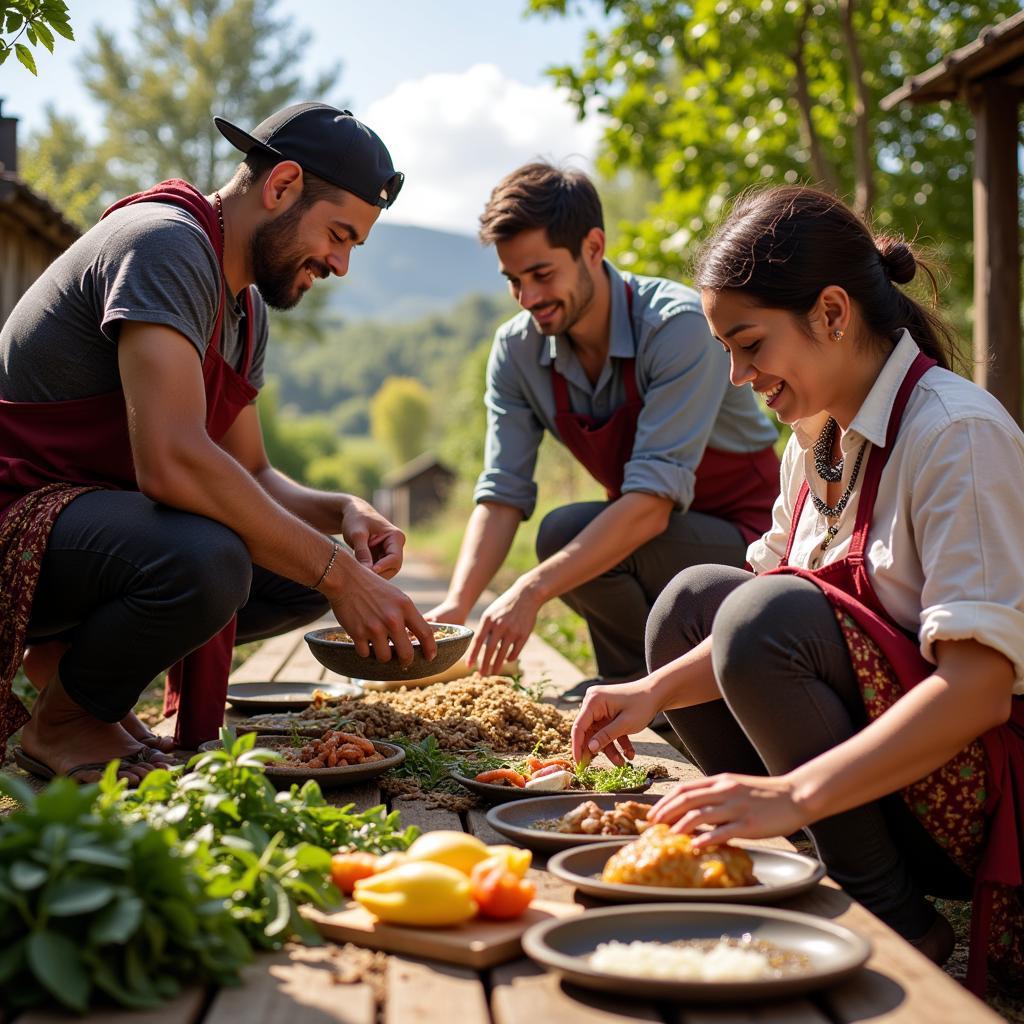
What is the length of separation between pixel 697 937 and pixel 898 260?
1.31 m

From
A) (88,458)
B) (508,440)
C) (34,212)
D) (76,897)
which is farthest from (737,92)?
(76,897)

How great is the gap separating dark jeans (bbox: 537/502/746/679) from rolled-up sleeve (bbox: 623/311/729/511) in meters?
0.18

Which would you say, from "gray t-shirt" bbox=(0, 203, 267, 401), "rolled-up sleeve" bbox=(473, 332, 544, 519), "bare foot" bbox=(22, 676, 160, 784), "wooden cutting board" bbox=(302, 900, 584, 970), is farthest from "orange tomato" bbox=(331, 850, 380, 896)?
"rolled-up sleeve" bbox=(473, 332, 544, 519)

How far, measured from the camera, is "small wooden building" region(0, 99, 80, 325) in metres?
7.67

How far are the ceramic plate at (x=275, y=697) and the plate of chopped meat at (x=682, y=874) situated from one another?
1.88 m

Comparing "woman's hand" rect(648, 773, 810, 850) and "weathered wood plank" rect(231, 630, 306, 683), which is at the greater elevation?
"woman's hand" rect(648, 773, 810, 850)

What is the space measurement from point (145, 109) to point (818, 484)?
3044cm

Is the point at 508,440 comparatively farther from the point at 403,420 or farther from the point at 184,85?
the point at 403,420

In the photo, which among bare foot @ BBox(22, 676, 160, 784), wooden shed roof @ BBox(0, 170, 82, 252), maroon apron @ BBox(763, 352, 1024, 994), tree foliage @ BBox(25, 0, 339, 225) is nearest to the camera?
maroon apron @ BBox(763, 352, 1024, 994)

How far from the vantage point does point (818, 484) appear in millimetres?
2352

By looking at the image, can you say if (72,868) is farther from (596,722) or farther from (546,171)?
(546,171)

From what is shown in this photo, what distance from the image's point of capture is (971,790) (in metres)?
1.94

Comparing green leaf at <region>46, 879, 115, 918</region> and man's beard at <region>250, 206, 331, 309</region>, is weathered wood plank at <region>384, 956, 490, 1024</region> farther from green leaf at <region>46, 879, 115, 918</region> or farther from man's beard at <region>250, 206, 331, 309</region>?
man's beard at <region>250, 206, 331, 309</region>

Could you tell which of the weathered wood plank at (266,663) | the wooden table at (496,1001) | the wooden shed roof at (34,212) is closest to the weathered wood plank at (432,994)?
the wooden table at (496,1001)
